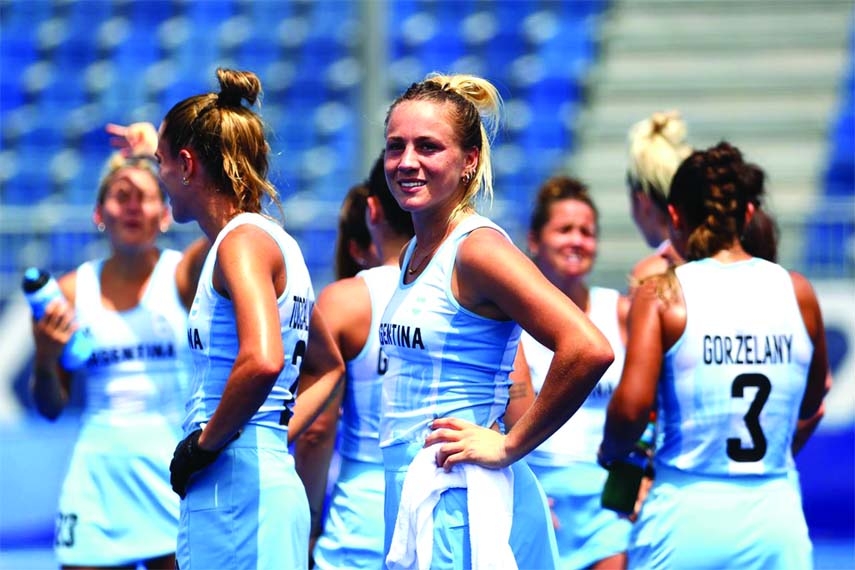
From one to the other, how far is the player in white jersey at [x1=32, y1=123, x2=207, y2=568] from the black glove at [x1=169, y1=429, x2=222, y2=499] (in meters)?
1.64

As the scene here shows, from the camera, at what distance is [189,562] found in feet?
10.5

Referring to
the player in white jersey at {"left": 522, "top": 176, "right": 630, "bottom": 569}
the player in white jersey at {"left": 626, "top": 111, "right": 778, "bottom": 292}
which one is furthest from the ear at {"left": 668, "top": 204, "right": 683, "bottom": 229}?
the player in white jersey at {"left": 522, "top": 176, "right": 630, "bottom": 569}

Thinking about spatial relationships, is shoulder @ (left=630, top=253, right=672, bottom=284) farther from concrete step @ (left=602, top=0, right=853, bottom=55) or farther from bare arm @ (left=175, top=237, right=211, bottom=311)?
concrete step @ (left=602, top=0, right=853, bottom=55)

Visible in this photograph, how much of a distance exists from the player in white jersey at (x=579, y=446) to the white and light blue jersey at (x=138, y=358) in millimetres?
1304

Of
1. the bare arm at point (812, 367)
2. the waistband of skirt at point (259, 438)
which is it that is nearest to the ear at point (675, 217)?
the bare arm at point (812, 367)

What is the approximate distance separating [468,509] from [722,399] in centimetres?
109

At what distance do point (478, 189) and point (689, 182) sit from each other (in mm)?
996

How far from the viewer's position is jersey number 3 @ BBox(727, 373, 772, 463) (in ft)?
12.2

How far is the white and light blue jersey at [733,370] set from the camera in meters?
3.72

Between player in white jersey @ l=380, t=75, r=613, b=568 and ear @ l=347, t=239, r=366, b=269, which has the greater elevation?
ear @ l=347, t=239, r=366, b=269

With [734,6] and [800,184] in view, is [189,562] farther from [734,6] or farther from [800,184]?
[734,6]

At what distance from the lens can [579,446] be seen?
4.76 meters

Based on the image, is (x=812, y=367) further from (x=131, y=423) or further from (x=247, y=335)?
(x=131, y=423)

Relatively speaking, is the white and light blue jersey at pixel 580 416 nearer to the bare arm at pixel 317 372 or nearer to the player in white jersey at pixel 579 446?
the player in white jersey at pixel 579 446
